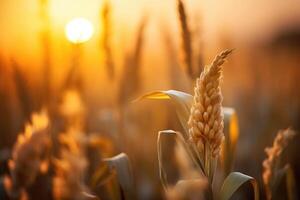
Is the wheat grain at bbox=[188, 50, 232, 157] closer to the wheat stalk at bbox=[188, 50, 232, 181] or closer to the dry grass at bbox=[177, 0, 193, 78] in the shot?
the wheat stalk at bbox=[188, 50, 232, 181]

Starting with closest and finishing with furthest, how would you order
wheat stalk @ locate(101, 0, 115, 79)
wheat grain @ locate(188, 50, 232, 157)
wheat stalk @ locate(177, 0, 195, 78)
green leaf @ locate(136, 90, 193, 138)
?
wheat grain @ locate(188, 50, 232, 157)
green leaf @ locate(136, 90, 193, 138)
wheat stalk @ locate(177, 0, 195, 78)
wheat stalk @ locate(101, 0, 115, 79)

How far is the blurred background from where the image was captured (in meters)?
1.63

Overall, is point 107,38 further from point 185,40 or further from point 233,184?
point 233,184

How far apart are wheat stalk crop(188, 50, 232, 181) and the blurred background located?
13.9 inches

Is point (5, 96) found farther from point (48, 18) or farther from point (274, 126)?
point (274, 126)

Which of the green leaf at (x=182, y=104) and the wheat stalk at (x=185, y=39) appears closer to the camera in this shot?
the green leaf at (x=182, y=104)

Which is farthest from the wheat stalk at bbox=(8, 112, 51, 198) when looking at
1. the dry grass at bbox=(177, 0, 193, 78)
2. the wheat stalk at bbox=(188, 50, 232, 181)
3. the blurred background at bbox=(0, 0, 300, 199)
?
the wheat stalk at bbox=(188, 50, 232, 181)

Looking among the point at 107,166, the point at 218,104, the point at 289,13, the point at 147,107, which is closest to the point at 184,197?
the point at 218,104

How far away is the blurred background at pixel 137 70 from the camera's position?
5.34 ft

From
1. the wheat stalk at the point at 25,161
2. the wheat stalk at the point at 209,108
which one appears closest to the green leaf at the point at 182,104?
the wheat stalk at the point at 209,108

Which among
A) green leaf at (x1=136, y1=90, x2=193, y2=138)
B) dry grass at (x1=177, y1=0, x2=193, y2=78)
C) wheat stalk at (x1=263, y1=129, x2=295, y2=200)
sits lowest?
wheat stalk at (x1=263, y1=129, x2=295, y2=200)

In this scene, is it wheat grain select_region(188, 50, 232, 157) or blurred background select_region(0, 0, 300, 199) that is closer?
wheat grain select_region(188, 50, 232, 157)

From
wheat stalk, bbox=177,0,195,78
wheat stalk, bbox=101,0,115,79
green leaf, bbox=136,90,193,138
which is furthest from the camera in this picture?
wheat stalk, bbox=101,0,115,79

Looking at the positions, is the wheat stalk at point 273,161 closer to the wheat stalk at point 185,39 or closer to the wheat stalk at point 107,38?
the wheat stalk at point 185,39
